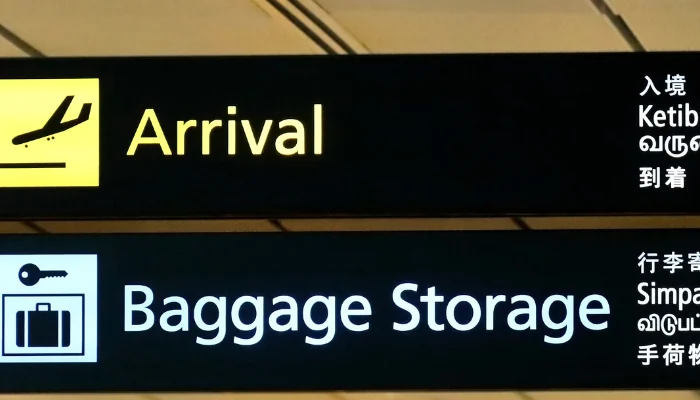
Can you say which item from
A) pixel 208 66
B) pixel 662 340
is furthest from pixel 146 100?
pixel 662 340

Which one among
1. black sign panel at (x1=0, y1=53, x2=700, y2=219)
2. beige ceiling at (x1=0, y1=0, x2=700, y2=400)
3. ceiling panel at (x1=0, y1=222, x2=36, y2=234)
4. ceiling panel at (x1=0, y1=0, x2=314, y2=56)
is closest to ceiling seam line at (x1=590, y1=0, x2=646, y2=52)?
beige ceiling at (x1=0, y1=0, x2=700, y2=400)

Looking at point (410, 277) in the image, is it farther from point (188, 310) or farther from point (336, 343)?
point (188, 310)

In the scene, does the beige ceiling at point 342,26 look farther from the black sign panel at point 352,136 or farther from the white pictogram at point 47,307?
the white pictogram at point 47,307

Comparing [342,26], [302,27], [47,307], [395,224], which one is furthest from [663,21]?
[47,307]

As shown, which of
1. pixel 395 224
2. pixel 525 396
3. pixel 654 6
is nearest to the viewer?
pixel 654 6

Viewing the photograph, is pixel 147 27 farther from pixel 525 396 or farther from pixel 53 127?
pixel 525 396

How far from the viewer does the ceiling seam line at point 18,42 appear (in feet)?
8.20

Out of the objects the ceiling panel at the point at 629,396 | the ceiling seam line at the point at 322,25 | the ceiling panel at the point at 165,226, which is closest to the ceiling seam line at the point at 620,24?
the ceiling seam line at the point at 322,25

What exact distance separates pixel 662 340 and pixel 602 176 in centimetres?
31

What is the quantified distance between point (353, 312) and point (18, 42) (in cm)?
127

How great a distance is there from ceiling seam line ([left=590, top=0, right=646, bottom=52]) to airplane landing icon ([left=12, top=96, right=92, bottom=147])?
121 centimetres

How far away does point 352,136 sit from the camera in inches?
73.7

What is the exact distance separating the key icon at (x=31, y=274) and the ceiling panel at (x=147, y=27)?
2.46 feet

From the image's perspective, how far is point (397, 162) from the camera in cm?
186
